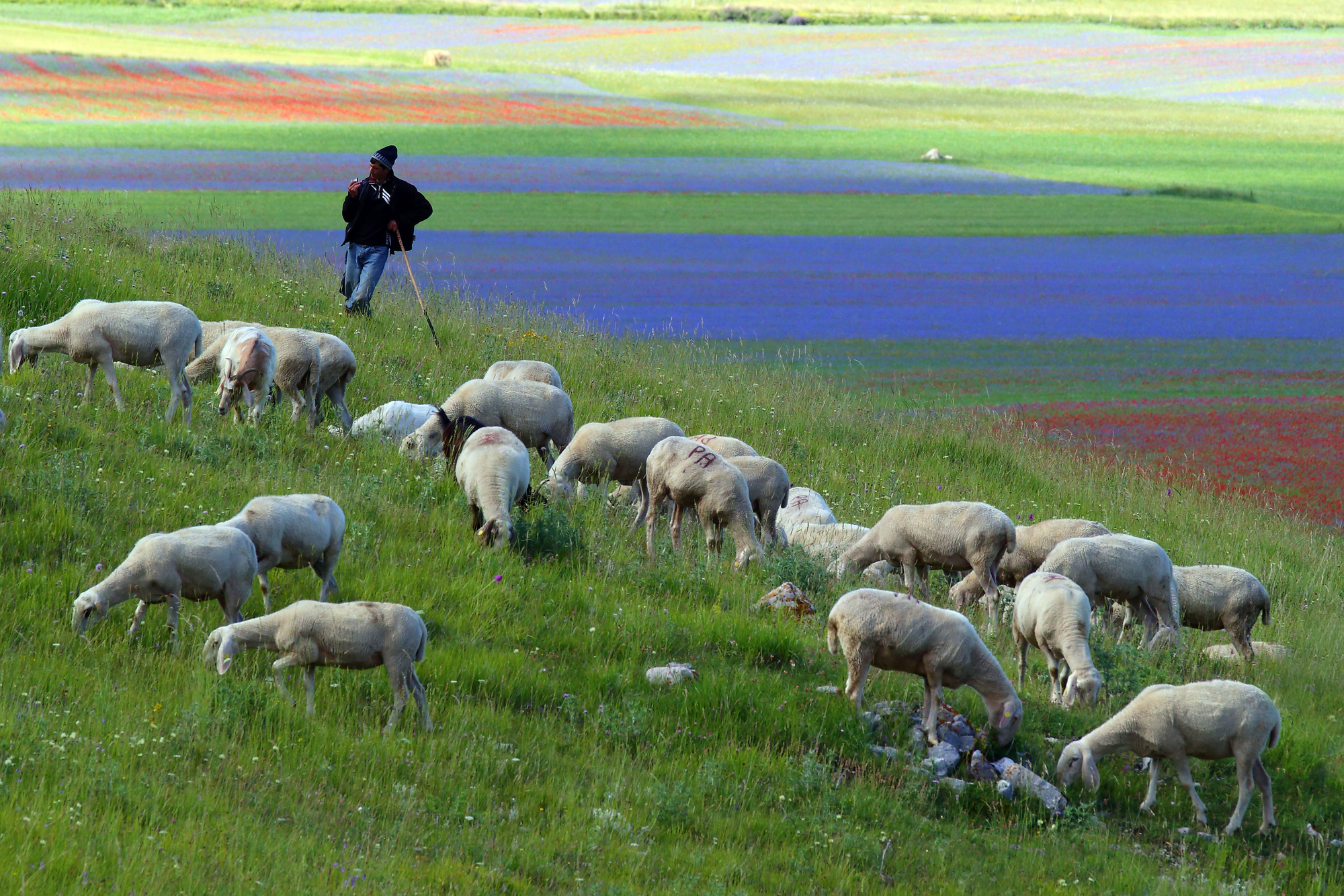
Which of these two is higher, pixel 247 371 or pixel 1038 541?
pixel 247 371

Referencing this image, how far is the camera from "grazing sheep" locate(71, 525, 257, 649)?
820 centimetres

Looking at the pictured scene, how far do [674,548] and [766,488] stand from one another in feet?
4.64

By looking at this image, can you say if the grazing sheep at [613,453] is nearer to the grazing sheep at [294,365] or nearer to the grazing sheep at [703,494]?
the grazing sheep at [703,494]

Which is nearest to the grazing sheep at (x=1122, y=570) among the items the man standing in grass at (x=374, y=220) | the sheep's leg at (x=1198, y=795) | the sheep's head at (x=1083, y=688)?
the sheep's head at (x=1083, y=688)

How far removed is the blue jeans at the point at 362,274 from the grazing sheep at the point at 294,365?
5704 mm

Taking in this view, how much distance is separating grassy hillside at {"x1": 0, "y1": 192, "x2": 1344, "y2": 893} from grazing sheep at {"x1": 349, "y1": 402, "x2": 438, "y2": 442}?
0.88 metres

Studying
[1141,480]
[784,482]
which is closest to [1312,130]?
[1141,480]

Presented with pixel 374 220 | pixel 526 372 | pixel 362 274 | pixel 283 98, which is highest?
pixel 374 220

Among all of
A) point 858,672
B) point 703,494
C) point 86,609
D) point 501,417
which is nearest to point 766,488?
point 703,494

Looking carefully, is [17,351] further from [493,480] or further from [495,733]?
[495,733]

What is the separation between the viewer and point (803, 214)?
190ft

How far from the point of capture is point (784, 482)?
13.7 meters

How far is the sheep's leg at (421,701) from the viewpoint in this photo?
789 centimetres

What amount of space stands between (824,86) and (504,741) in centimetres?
11147
